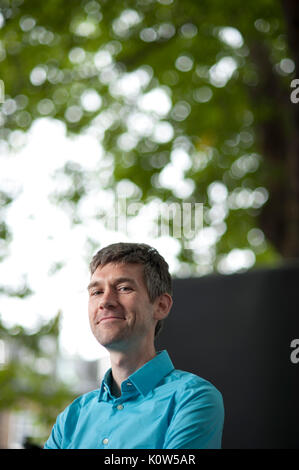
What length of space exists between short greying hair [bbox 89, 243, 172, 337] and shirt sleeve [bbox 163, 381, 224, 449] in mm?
111

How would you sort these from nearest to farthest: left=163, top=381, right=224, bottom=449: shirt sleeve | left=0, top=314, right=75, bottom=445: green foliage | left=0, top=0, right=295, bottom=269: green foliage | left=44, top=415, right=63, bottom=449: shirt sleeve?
left=163, top=381, right=224, bottom=449: shirt sleeve
left=44, top=415, right=63, bottom=449: shirt sleeve
left=0, top=0, right=295, bottom=269: green foliage
left=0, top=314, right=75, bottom=445: green foliage

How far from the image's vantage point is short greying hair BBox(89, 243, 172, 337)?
0.86 meters

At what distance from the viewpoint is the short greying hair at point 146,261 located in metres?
0.86

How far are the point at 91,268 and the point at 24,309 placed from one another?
1.86 ft

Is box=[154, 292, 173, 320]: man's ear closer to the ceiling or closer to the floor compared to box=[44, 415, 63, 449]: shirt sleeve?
closer to the ceiling

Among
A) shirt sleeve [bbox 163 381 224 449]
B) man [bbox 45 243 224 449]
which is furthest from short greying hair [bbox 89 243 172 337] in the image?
shirt sleeve [bbox 163 381 224 449]

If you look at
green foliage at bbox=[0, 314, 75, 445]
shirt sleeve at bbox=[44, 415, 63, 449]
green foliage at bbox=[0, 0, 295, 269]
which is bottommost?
green foliage at bbox=[0, 314, 75, 445]

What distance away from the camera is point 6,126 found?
352 cm

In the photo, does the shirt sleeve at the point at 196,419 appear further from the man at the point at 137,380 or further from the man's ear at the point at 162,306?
the man's ear at the point at 162,306

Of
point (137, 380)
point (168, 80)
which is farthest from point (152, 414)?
point (168, 80)

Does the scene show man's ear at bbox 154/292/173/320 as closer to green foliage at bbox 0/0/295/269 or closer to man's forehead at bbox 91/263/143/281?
man's forehead at bbox 91/263/143/281

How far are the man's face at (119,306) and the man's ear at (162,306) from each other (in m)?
0.01

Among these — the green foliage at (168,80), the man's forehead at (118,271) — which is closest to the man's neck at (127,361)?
the man's forehead at (118,271)

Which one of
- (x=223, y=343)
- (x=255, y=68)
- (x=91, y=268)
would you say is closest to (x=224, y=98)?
(x=255, y=68)
